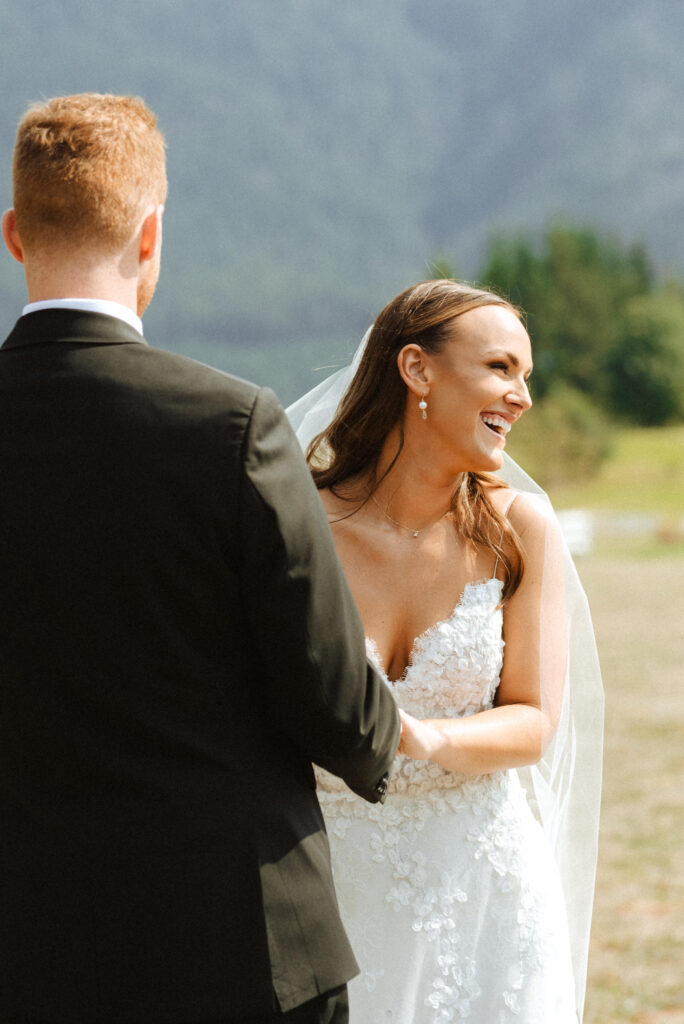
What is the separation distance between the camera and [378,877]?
2.65 metres

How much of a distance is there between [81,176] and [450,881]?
5.81 feet

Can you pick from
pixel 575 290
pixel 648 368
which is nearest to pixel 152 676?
pixel 648 368

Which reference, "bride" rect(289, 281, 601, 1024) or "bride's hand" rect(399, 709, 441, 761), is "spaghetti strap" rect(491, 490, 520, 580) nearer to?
"bride" rect(289, 281, 601, 1024)

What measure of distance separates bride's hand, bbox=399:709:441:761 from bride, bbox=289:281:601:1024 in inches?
4.6

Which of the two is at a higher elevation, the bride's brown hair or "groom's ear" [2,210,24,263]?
"groom's ear" [2,210,24,263]

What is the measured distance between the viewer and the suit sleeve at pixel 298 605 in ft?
5.27

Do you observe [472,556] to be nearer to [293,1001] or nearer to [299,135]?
[293,1001]

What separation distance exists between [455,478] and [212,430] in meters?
1.34

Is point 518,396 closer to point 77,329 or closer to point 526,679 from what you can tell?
point 526,679

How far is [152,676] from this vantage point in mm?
1628

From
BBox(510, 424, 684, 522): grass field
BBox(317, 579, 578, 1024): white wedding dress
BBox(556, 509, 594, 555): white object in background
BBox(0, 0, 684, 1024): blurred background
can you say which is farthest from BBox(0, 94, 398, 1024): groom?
BBox(0, 0, 684, 1024): blurred background

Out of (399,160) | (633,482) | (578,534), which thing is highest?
(399,160)

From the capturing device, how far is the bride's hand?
2195mm

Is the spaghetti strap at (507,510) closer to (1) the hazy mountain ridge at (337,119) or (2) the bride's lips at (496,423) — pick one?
(2) the bride's lips at (496,423)
